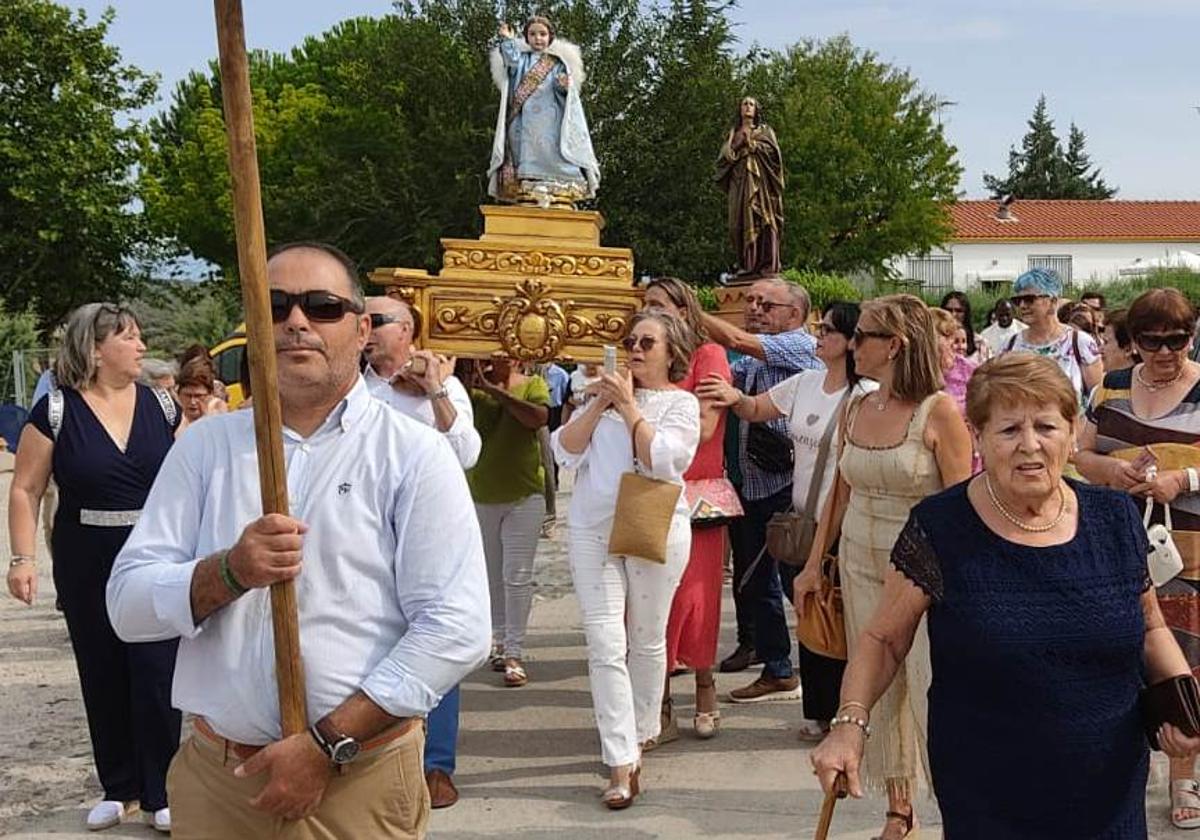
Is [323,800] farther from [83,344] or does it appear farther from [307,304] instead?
[83,344]

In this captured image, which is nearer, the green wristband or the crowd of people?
the green wristband

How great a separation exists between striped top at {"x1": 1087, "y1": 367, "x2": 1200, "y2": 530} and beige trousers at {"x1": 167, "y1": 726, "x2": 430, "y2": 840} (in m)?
3.20

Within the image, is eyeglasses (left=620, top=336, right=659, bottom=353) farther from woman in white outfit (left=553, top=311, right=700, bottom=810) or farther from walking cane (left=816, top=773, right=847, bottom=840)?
walking cane (left=816, top=773, right=847, bottom=840)

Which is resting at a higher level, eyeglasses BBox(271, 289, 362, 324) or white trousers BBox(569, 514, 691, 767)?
eyeglasses BBox(271, 289, 362, 324)

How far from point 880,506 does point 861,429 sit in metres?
0.29

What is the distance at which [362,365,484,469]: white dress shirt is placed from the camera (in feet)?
16.8

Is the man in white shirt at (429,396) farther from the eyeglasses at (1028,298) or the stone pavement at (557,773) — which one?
the eyeglasses at (1028,298)

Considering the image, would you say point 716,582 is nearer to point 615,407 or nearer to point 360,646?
point 615,407

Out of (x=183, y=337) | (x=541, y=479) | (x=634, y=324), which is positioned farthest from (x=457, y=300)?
(x=183, y=337)

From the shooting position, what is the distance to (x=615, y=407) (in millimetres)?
5289

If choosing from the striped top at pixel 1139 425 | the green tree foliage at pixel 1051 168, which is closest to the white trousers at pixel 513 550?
the striped top at pixel 1139 425

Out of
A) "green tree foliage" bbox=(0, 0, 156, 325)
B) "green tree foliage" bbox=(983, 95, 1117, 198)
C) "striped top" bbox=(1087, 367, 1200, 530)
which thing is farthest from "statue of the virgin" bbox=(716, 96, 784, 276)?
"green tree foliage" bbox=(983, 95, 1117, 198)

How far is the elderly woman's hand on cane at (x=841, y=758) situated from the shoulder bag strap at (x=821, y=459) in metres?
2.86

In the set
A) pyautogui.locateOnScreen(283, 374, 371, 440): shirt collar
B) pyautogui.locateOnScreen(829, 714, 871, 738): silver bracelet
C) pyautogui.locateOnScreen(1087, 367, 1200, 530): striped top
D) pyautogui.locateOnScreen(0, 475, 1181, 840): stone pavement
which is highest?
pyautogui.locateOnScreen(283, 374, 371, 440): shirt collar
